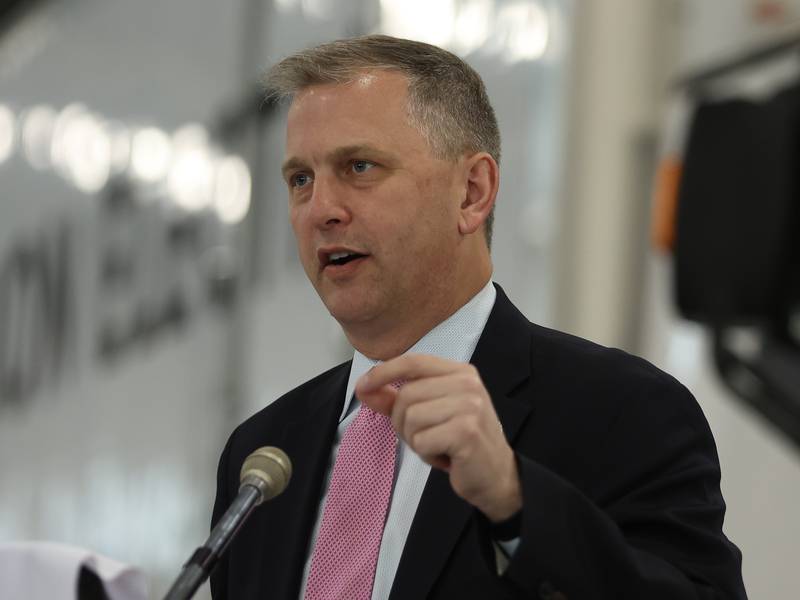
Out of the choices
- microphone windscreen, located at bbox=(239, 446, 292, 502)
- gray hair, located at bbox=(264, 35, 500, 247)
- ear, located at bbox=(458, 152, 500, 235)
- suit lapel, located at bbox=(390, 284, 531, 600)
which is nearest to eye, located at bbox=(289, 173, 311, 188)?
gray hair, located at bbox=(264, 35, 500, 247)

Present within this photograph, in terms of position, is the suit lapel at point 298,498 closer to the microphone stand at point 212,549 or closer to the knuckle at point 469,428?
the microphone stand at point 212,549

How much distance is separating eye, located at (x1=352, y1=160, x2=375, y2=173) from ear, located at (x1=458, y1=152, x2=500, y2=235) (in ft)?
0.57

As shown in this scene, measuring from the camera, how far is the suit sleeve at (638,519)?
125 cm

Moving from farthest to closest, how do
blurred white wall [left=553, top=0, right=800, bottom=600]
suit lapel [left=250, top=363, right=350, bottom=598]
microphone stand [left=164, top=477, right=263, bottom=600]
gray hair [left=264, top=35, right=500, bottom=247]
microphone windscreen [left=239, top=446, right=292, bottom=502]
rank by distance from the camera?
blurred white wall [left=553, top=0, right=800, bottom=600] < gray hair [left=264, top=35, right=500, bottom=247] < suit lapel [left=250, top=363, right=350, bottom=598] < microphone windscreen [left=239, top=446, right=292, bottom=502] < microphone stand [left=164, top=477, right=263, bottom=600]

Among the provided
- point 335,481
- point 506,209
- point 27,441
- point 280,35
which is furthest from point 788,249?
point 27,441

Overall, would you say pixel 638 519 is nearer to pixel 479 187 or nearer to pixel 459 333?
pixel 459 333

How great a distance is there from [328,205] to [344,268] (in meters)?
0.09

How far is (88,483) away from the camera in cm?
515

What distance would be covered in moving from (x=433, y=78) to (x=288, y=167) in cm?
24

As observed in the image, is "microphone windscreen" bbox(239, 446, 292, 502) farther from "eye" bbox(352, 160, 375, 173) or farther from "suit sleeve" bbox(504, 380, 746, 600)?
"eye" bbox(352, 160, 375, 173)

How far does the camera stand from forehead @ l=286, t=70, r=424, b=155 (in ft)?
5.54

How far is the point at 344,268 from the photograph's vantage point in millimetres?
1673

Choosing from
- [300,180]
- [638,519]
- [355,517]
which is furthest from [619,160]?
[638,519]

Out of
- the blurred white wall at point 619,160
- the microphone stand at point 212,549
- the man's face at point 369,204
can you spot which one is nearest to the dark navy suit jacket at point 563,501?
the man's face at point 369,204
